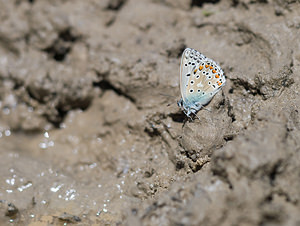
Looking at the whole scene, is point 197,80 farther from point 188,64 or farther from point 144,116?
point 144,116

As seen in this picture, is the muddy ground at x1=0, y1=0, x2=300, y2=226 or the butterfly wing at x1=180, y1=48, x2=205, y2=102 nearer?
the muddy ground at x1=0, y1=0, x2=300, y2=226

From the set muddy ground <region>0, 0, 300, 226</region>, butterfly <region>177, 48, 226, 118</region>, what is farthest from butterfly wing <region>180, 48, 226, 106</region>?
muddy ground <region>0, 0, 300, 226</region>

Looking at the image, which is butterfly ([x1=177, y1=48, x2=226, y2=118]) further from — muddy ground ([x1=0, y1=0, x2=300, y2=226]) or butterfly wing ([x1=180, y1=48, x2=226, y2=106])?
muddy ground ([x1=0, y1=0, x2=300, y2=226])

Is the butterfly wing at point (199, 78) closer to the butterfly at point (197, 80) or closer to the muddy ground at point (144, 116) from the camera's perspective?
the butterfly at point (197, 80)

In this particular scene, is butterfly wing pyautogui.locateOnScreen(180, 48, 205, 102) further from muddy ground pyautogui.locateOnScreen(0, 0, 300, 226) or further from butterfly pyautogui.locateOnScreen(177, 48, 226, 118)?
muddy ground pyautogui.locateOnScreen(0, 0, 300, 226)

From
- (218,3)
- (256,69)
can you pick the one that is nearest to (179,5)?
(218,3)

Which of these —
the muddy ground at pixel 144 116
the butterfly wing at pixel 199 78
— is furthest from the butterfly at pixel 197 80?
the muddy ground at pixel 144 116
